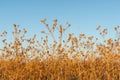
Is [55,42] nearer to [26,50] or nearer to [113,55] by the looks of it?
[26,50]

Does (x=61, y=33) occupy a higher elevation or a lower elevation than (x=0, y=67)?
higher

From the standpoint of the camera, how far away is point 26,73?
466cm

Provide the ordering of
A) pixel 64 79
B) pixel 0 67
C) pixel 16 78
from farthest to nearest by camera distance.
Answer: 1. pixel 0 67
2. pixel 64 79
3. pixel 16 78

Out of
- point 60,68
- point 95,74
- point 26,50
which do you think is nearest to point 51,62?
point 60,68

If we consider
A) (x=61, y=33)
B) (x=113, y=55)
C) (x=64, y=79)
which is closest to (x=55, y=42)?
(x=61, y=33)

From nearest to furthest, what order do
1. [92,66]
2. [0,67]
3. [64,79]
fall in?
[64,79] → [92,66] → [0,67]

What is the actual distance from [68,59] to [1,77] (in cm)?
115

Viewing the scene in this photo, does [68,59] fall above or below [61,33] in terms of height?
below

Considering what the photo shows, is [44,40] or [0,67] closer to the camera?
[44,40]

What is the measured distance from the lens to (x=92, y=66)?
484cm

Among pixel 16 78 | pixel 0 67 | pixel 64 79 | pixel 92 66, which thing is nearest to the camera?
pixel 16 78

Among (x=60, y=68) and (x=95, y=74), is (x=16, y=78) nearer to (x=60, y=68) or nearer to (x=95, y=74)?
(x=60, y=68)

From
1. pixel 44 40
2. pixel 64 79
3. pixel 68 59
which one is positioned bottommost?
pixel 64 79

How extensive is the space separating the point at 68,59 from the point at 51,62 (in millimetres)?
291
